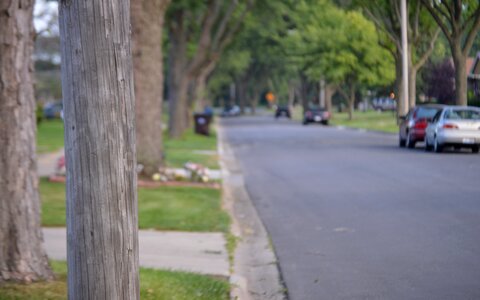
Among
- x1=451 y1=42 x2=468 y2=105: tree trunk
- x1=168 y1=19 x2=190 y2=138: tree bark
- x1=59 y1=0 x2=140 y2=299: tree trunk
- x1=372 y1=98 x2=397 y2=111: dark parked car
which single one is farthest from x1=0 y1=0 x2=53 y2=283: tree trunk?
x1=372 y1=98 x2=397 y2=111: dark parked car

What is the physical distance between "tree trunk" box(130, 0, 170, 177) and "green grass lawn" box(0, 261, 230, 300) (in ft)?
30.6

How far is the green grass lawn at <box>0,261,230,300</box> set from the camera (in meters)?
6.91

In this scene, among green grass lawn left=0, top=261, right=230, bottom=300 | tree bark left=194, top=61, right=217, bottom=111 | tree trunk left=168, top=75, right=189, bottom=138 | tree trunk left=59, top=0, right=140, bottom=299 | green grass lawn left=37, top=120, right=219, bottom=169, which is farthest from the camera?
tree bark left=194, top=61, right=217, bottom=111

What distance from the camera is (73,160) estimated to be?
15.4 ft

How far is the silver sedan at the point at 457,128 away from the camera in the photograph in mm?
24703

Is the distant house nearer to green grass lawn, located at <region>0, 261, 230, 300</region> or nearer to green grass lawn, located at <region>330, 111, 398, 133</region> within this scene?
green grass lawn, located at <region>330, 111, 398, 133</region>

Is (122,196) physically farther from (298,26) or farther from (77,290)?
(298,26)

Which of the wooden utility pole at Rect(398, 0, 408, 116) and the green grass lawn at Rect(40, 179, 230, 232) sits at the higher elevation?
the wooden utility pole at Rect(398, 0, 408, 116)

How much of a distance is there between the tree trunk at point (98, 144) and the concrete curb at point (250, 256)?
3335 mm

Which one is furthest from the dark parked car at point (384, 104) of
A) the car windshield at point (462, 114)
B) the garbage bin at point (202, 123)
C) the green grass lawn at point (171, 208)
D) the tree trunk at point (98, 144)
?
the tree trunk at point (98, 144)

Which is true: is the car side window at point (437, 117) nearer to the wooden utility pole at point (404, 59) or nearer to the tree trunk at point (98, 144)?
the wooden utility pole at point (404, 59)

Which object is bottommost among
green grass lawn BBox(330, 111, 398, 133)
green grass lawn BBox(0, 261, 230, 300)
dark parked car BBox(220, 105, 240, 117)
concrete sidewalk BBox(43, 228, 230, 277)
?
dark parked car BBox(220, 105, 240, 117)

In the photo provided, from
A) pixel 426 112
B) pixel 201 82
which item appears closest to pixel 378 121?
pixel 201 82

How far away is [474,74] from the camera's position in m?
43.2
